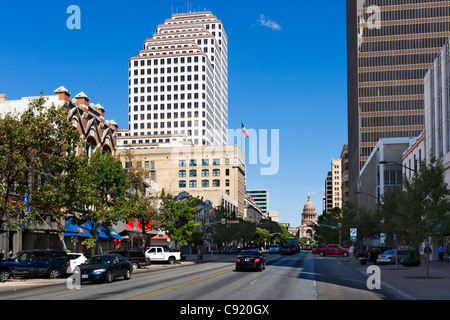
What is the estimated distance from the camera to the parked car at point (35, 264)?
33263 millimetres

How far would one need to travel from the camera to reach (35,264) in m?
33.9

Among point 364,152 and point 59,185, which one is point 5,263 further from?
point 364,152

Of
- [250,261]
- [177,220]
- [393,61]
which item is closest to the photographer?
[250,261]

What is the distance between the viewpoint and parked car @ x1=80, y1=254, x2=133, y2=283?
28.8m

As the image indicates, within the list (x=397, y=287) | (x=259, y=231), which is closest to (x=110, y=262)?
(x=397, y=287)

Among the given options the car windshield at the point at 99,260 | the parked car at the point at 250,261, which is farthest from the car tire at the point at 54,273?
the parked car at the point at 250,261

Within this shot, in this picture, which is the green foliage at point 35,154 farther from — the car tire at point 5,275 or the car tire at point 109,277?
the car tire at point 109,277

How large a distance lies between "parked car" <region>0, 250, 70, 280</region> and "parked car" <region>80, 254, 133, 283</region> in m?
5.66

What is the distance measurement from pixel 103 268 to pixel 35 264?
23.7 ft

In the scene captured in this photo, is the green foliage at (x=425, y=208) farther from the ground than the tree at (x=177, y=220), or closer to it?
farther from the ground

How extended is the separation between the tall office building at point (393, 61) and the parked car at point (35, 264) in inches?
4464

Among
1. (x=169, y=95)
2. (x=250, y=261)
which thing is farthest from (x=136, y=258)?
(x=169, y=95)

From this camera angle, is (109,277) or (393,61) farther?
(393,61)

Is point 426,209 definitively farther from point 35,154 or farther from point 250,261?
point 35,154
